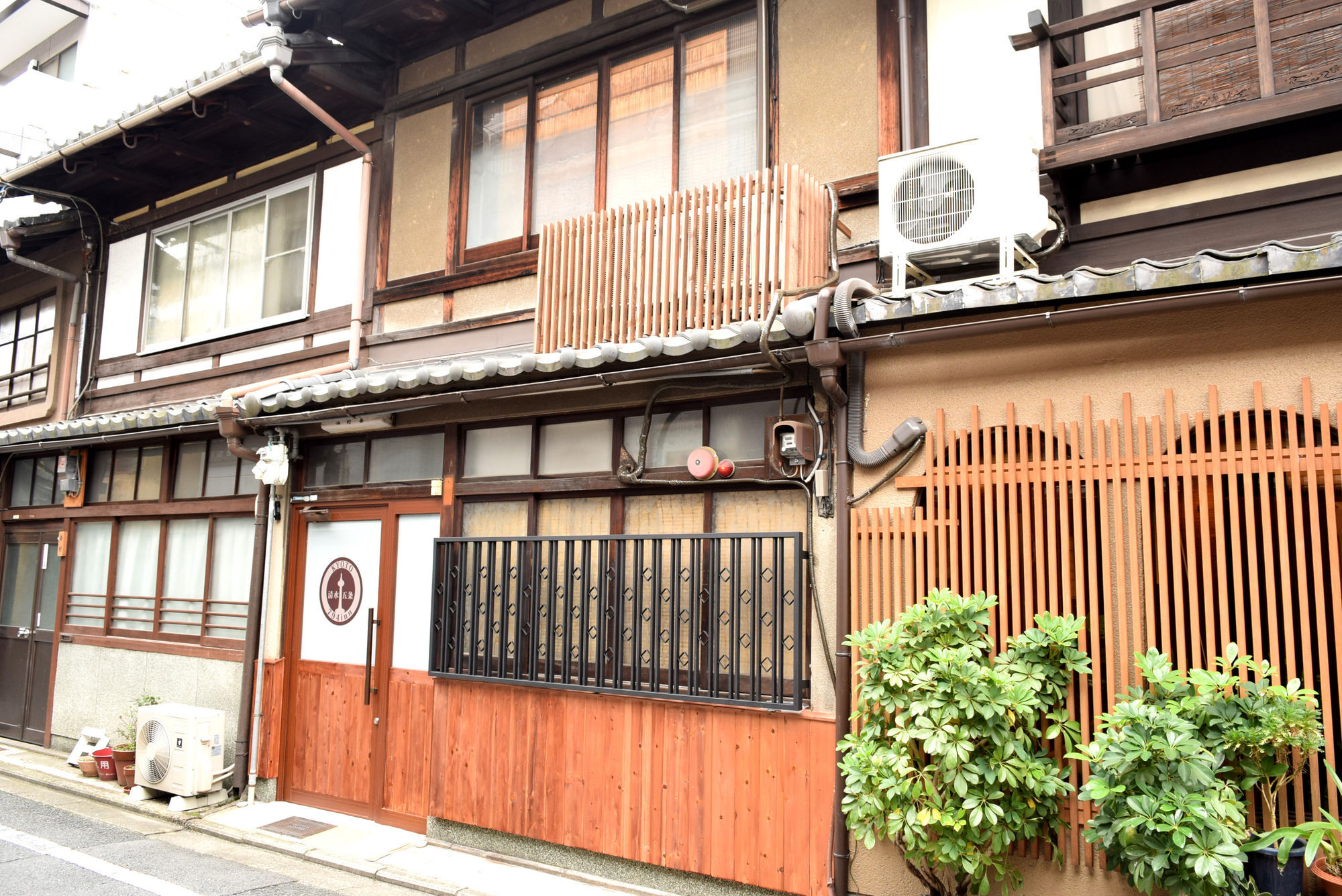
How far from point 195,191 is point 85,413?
154 inches

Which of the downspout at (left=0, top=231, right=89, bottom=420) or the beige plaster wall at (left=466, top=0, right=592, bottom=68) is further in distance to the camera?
the downspout at (left=0, top=231, right=89, bottom=420)

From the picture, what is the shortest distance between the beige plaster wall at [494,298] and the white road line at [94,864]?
568 centimetres

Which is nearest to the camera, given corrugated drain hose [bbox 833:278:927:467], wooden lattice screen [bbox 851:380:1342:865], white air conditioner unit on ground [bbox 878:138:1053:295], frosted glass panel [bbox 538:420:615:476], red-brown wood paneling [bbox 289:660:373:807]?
wooden lattice screen [bbox 851:380:1342:865]

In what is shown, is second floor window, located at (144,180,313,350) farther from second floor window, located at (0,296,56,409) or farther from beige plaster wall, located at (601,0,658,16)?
beige plaster wall, located at (601,0,658,16)

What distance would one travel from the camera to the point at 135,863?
25.0 ft

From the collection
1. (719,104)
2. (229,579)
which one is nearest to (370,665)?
(229,579)

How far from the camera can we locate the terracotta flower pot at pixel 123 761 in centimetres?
999

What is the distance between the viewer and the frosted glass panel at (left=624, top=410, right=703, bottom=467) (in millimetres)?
7176

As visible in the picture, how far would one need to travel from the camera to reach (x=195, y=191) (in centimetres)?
1273

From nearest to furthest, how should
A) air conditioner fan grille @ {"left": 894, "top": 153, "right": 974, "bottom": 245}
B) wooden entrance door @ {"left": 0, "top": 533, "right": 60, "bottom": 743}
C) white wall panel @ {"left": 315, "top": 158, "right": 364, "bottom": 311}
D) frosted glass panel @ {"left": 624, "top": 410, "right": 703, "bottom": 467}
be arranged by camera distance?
1. air conditioner fan grille @ {"left": 894, "top": 153, "right": 974, "bottom": 245}
2. frosted glass panel @ {"left": 624, "top": 410, "right": 703, "bottom": 467}
3. white wall panel @ {"left": 315, "top": 158, "right": 364, "bottom": 311}
4. wooden entrance door @ {"left": 0, "top": 533, "right": 60, "bottom": 743}

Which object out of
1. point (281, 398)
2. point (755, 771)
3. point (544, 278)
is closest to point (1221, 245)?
point (755, 771)

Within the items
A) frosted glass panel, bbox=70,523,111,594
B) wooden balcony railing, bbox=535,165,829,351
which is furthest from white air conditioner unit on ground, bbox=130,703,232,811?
wooden balcony railing, bbox=535,165,829,351

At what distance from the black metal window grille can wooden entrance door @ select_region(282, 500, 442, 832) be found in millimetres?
900

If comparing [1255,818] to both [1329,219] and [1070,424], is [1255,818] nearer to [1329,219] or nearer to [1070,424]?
[1070,424]
